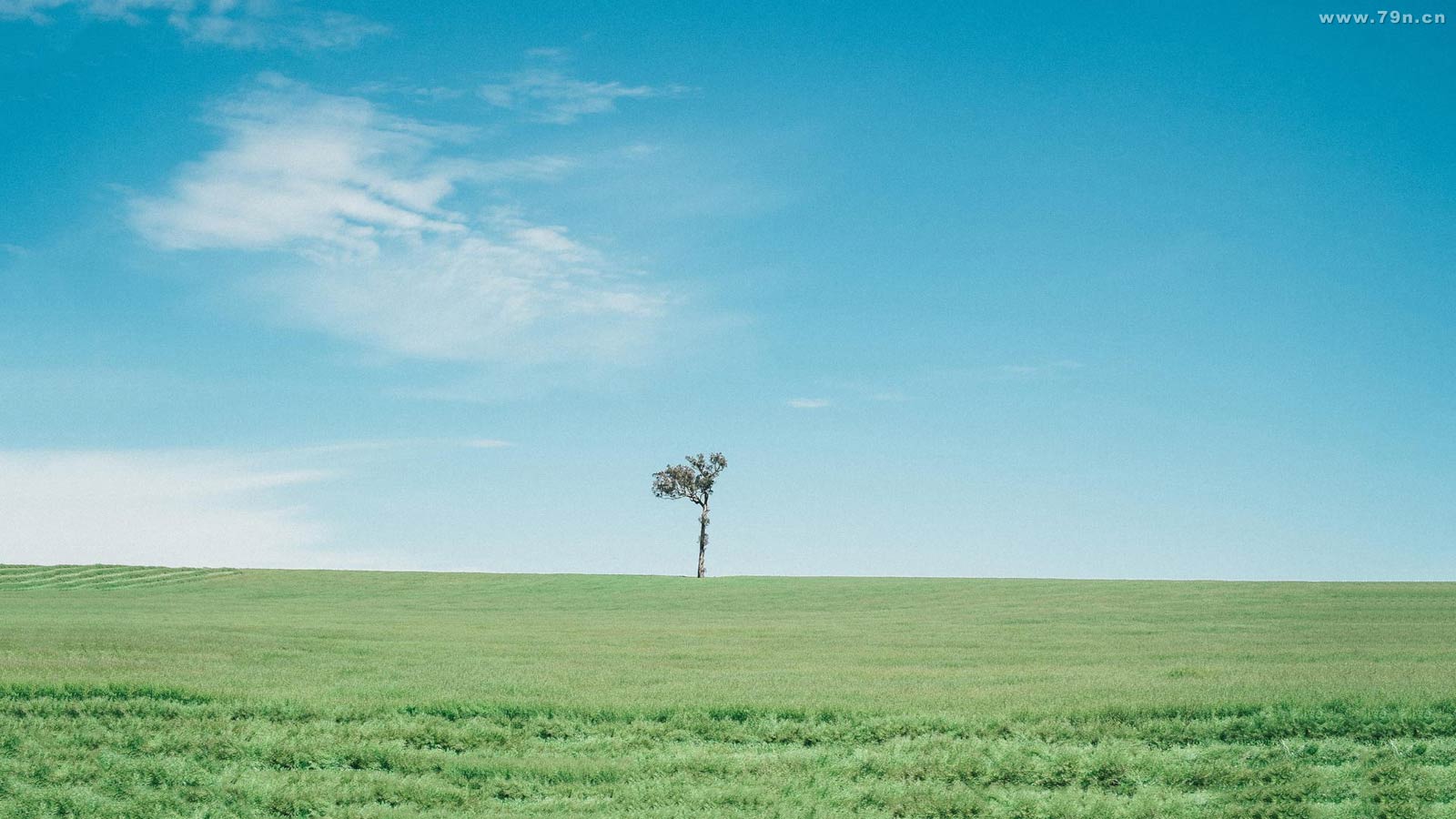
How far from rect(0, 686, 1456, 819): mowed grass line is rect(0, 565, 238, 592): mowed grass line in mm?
46249

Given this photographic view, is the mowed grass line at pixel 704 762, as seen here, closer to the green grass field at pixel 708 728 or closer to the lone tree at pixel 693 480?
the green grass field at pixel 708 728

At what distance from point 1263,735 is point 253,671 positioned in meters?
13.7

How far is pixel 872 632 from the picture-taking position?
85.6 ft

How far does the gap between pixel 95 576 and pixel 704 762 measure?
57455mm

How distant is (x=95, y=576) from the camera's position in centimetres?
5566

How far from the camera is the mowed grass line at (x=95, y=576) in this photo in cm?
5156

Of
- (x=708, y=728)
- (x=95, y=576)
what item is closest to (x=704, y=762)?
(x=708, y=728)

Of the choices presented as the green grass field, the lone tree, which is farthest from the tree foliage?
the green grass field

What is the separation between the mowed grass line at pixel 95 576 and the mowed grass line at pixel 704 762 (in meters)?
46.2

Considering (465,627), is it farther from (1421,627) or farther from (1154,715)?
(1421,627)

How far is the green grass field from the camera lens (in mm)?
9391

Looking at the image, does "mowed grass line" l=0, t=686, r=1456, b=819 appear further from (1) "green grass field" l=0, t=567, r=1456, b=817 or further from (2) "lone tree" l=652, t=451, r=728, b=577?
(2) "lone tree" l=652, t=451, r=728, b=577

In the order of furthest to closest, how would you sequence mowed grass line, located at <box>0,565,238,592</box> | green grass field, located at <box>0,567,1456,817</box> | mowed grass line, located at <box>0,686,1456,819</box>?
mowed grass line, located at <box>0,565,238,592</box> → green grass field, located at <box>0,567,1456,817</box> → mowed grass line, located at <box>0,686,1456,819</box>

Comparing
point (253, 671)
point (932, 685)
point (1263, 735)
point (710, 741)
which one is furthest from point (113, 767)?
point (1263, 735)
